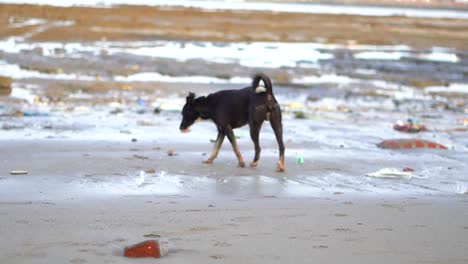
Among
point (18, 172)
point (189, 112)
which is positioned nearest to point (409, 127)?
point (189, 112)

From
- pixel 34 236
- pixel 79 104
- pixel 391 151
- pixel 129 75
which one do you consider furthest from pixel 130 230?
pixel 129 75

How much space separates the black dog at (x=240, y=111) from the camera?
11172 mm

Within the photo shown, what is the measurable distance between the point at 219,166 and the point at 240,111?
846 millimetres

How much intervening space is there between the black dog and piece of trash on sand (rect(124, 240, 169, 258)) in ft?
15.3

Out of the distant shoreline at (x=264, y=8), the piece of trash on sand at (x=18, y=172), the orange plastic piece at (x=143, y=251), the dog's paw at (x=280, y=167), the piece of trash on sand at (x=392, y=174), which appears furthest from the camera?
the distant shoreline at (x=264, y=8)

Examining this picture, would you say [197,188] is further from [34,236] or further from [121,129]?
[121,129]

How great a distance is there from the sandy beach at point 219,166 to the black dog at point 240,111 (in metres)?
0.34

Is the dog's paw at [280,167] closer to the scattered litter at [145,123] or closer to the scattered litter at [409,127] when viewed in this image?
the scattered litter at [145,123]

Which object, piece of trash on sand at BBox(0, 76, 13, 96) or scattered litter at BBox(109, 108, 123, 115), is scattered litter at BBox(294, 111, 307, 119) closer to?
scattered litter at BBox(109, 108, 123, 115)

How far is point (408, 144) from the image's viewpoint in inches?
522

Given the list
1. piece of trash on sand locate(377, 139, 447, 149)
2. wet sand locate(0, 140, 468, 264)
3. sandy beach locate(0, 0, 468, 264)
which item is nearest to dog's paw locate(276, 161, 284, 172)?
sandy beach locate(0, 0, 468, 264)

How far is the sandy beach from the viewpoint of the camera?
6688 millimetres

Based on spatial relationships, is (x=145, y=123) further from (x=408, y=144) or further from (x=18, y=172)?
(x=18, y=172)

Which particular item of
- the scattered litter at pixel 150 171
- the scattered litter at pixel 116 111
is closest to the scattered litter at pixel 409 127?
the scattered litter at pixel 116 111
